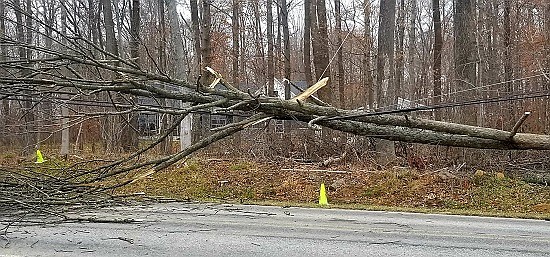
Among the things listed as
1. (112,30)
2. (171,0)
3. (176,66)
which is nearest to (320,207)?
(176,66)

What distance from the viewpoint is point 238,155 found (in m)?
18.4

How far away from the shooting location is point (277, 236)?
7.97 m

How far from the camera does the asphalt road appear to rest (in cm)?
704

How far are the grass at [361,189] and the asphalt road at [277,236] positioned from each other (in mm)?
2832

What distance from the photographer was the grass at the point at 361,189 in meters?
13.0

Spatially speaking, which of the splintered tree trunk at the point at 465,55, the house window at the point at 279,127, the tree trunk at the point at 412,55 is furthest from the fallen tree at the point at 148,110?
the tree trunk at the point at 412,55

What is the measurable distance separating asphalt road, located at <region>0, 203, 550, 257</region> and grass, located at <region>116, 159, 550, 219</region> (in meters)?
2.83

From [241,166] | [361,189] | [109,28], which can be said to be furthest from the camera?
[109,28]

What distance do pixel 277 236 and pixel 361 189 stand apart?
21.2 feet

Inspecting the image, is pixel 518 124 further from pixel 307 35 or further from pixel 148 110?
pixel 307 35

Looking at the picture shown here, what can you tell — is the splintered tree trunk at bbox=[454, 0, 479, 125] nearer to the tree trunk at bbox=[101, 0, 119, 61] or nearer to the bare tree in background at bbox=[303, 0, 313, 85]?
the bare tree in background at bbox=[303, 0, 313, 85]

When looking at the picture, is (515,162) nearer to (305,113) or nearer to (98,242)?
(98,242)

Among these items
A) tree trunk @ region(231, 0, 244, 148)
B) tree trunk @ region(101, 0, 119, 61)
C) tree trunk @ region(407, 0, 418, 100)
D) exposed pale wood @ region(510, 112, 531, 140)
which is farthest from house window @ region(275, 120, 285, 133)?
exposed pale wood @ region(510, 112, 531, 140)

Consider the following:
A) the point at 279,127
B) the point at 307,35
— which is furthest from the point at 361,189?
the point at 307,35
